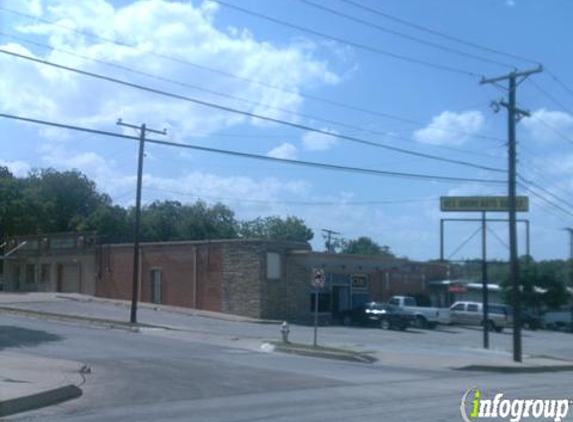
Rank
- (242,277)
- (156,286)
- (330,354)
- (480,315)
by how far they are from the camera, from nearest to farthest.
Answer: (330,354), (242,277), (156,286), (480,315)

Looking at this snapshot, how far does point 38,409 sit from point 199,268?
113 feet

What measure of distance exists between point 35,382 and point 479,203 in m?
25.3

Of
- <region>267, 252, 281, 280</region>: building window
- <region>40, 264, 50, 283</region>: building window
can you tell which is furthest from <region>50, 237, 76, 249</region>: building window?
<region>267, 252, 281, 280</region>: building window

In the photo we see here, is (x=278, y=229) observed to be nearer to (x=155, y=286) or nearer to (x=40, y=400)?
(x=155, y=286)

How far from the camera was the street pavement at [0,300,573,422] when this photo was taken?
1424 cm

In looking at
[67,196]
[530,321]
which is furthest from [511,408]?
[67,196]

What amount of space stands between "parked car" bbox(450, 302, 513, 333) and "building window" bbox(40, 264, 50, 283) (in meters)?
28.0

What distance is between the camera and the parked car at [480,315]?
5172cm

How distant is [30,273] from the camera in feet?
203

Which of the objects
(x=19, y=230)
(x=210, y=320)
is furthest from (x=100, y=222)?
(x=210, y=320)

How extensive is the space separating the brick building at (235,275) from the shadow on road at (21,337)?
635 inches

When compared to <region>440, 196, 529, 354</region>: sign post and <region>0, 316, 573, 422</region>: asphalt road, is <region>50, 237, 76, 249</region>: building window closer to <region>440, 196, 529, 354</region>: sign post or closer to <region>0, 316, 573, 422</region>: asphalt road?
<region>0, 316, 573, 422</region>: asphalt road

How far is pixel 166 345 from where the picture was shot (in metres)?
29.5

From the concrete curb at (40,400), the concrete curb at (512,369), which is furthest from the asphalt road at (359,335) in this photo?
the concrete curb at (40,400)
